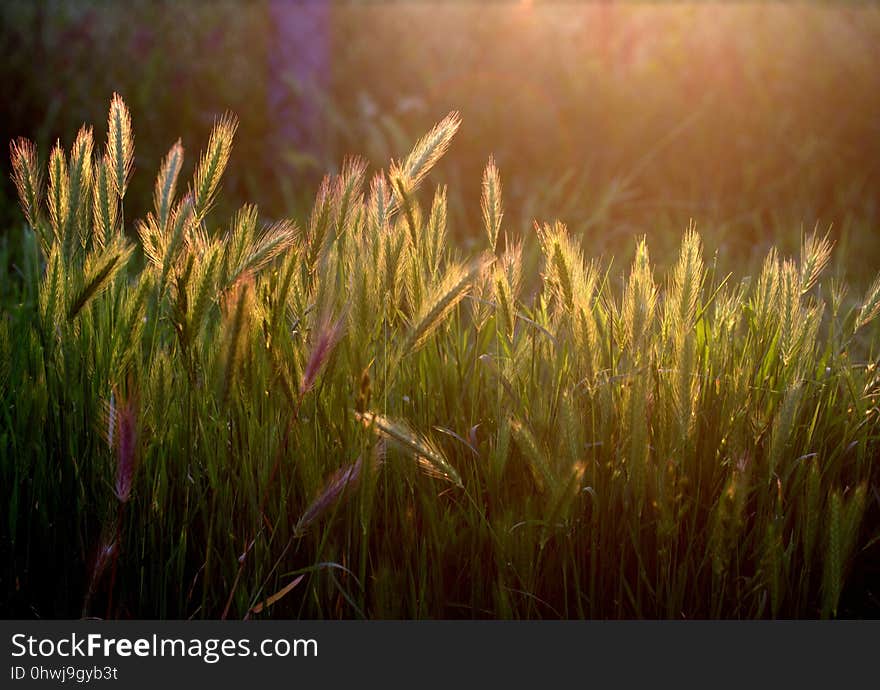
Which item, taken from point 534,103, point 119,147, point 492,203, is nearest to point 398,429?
point 492,203

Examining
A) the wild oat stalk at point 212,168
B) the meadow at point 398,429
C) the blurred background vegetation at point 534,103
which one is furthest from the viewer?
the blurred background vegetation at point 534,103

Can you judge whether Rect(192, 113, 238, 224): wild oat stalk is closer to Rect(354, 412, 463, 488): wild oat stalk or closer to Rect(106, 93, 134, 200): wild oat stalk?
Rect(106, 93, 134, 200): wild oat stalk

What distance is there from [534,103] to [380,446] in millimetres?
3821

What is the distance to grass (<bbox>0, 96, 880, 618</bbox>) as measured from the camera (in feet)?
4.53

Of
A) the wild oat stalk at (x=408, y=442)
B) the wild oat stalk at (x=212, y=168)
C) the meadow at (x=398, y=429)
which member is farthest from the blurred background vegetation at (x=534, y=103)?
the wild oat stalk at (x=408, y=442)

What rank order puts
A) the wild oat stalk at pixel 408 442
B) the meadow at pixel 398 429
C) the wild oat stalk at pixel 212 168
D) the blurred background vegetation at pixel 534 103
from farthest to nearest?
the blurred background vegetation at pixel 534 103 < the wild oat stalk at pixel 212 168 < the meadow at pixel 398 429 < the wild oat stalk at pixel 408 442

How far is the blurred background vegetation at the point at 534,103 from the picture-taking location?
4.59 meters

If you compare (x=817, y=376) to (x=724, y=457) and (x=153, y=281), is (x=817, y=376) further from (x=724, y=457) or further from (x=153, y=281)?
(x=153, y=281)

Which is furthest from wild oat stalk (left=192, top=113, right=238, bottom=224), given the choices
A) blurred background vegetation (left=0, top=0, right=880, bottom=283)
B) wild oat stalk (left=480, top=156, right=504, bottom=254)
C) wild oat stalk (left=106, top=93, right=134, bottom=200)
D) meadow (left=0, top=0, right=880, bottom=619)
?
blurred background vegetation (left=0, top=0, right=880, bottom=283)

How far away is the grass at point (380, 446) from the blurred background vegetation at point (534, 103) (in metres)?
2.71

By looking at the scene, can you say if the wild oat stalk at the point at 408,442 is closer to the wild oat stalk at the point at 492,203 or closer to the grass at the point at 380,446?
the grass at the point at 380,446


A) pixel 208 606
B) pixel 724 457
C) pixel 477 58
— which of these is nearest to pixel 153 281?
pixel 208 606

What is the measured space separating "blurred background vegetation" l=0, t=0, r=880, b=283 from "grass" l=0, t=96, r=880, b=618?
2.71 meters
